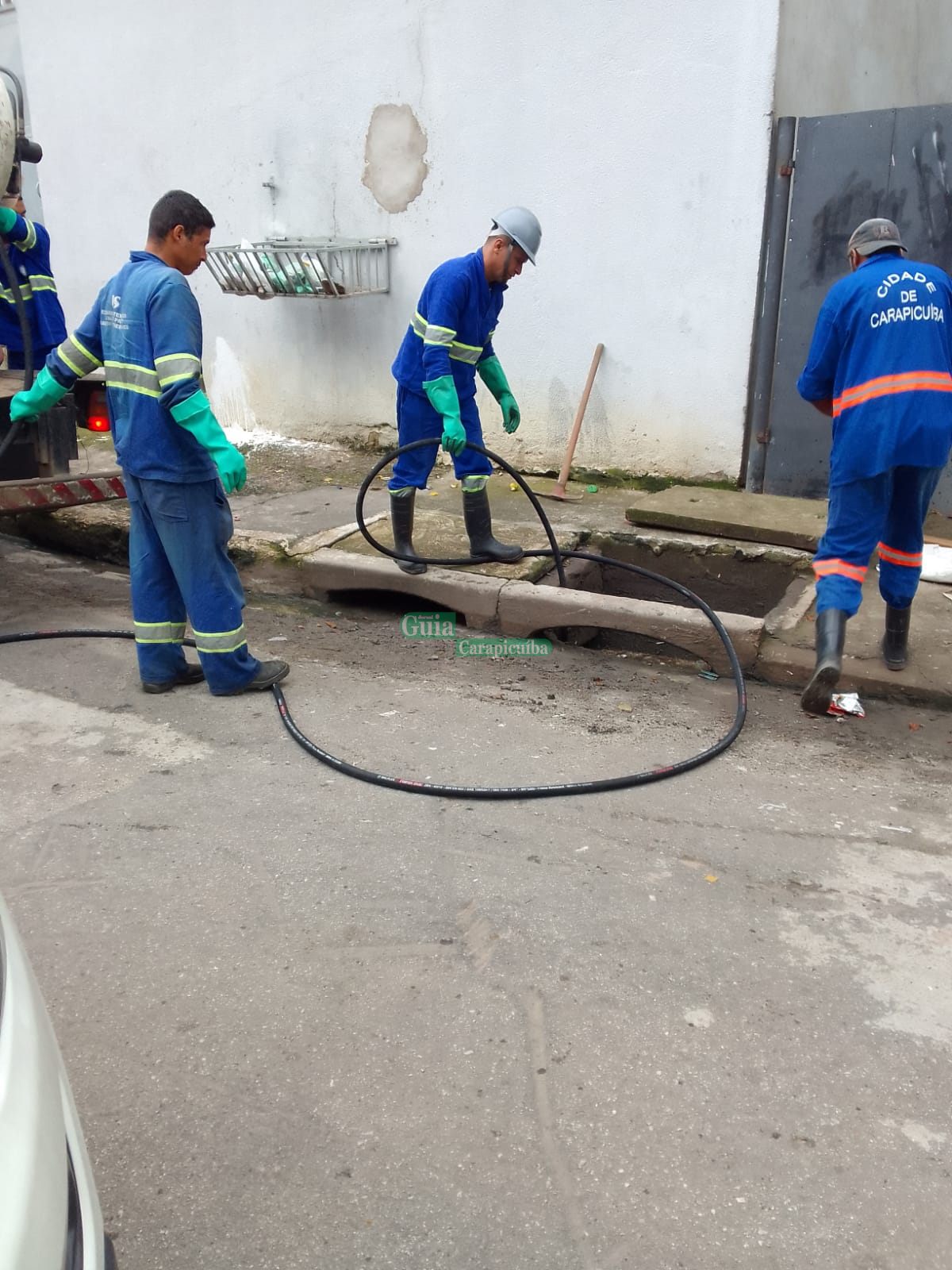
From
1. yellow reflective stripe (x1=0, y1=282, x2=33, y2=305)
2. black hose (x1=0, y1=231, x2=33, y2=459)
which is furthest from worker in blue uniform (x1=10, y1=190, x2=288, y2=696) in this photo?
yellow reflective stripe (x1=0, y1=282, x2=33, y2=305)

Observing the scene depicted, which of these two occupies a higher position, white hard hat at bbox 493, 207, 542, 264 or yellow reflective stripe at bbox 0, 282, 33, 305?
white hard hat at bbox 493, 207, 542, 264

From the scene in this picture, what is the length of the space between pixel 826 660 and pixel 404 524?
2.32 metres

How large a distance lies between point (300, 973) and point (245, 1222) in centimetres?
70

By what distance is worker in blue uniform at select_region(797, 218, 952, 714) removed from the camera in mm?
3875

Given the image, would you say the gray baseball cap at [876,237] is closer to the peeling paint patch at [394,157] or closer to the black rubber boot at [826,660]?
the black rubber boot at [826,660]

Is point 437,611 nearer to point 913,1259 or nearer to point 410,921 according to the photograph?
point 410,921

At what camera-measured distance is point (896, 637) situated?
14.1 feet

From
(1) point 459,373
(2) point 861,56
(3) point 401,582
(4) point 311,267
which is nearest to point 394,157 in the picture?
(4) point 311,267

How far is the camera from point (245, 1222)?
1864 millimetres

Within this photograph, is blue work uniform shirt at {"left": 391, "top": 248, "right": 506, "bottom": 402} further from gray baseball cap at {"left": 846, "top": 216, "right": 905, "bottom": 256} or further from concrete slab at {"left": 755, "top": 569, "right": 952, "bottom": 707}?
concrete slab at {"left": 755, "top": 569, "right": 952, "bottom": 707}

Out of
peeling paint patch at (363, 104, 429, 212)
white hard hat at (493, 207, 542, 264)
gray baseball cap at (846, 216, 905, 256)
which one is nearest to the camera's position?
gray baseball cap at (846, 216, 905, 256)

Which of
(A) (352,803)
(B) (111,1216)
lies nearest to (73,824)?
(A) (352,803)

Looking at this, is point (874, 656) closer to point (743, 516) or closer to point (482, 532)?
point (743, 516)

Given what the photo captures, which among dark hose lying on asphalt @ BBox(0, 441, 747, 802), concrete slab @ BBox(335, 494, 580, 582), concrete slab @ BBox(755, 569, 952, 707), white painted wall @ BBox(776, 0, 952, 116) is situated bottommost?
dark hose lying on asphalt @ BBox(0, 441, 747, 802)
